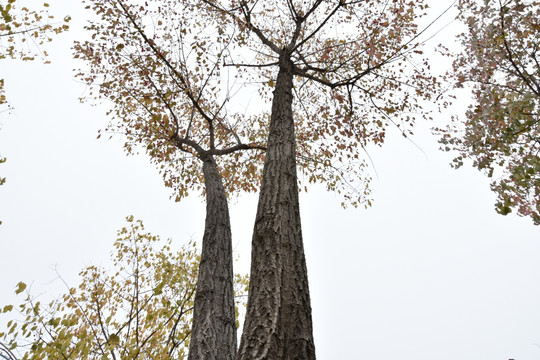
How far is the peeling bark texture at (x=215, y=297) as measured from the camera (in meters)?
3.32

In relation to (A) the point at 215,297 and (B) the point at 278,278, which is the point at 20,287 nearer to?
(A) the point at 215,297

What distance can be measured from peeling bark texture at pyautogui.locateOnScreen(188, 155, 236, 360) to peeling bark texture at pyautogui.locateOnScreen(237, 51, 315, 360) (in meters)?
1.49

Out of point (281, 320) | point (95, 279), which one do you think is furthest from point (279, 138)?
point (95, 279)

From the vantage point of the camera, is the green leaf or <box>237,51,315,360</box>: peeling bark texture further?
the green leaf

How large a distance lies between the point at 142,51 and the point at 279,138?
4848 millimetres

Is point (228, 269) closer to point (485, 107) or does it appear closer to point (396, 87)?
point (396, 87)

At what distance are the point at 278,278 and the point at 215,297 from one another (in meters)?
1.84

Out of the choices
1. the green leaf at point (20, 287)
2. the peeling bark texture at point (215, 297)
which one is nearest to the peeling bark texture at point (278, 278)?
the peeling bark texture at point (215, 297)

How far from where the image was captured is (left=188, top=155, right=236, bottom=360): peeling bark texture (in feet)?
10.9

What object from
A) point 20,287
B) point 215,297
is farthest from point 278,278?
point 20,287

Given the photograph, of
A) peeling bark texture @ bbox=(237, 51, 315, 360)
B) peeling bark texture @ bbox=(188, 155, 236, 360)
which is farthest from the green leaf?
peeling bark texture @ bbox=(237, 51, 315, 360)

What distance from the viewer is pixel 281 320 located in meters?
1.99

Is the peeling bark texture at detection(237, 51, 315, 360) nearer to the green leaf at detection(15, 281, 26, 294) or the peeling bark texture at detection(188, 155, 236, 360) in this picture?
the peeling bark texture at detection(188, 155, 236, 360)

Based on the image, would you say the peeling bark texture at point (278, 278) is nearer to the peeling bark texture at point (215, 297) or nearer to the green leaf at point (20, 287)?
the peeling bark texture at point (215, 297)
